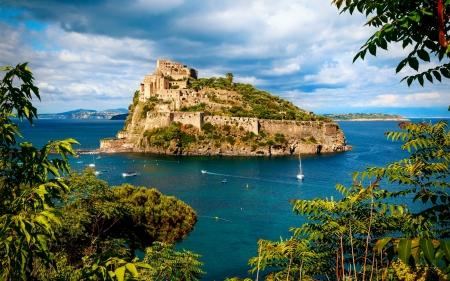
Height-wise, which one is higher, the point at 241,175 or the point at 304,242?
the point at 304,242

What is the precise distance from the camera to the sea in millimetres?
21875

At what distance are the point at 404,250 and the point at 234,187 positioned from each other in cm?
3696

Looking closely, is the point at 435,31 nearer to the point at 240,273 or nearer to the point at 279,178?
the point at 240,273

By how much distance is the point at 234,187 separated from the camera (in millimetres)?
38438

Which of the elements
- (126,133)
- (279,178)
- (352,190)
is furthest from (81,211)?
(126,133)

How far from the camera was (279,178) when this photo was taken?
4253 cm

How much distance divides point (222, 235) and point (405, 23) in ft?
74.7

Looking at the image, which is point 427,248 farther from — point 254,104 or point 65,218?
point 254,104

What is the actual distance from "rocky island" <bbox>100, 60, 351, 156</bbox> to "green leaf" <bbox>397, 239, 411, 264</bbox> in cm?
5930

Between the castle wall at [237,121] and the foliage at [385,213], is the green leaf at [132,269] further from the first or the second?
the castle wall at [237,121]

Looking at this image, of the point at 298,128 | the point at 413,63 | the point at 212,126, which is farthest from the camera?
the point at 298,128

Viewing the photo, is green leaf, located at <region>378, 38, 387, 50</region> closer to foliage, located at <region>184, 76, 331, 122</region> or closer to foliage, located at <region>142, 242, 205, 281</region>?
foliage, located at <region>142, 242, 205, 281</region>

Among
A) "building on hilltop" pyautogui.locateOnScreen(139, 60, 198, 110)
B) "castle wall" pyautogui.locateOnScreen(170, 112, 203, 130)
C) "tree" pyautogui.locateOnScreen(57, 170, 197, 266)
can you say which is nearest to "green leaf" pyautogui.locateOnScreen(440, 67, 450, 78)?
"tree" pyautogui.locateOnScreen(57, 170, 197, 266)

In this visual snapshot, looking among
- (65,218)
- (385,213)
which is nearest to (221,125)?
(65,218)
